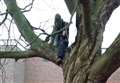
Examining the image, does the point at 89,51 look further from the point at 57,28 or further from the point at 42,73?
the point at 42,73

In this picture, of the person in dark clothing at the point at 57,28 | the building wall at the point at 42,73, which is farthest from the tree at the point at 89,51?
the building wall at the point at 42,73

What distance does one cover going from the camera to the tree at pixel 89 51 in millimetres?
4809

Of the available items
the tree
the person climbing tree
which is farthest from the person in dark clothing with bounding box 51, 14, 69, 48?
the tree

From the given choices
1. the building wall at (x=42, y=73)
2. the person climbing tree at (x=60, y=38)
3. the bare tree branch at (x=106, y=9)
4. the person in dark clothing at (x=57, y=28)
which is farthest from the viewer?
the building wall at (x=42, y=73)

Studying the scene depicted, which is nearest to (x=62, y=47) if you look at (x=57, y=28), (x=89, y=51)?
(x=57, y=28)

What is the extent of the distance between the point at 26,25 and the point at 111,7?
4.80ft

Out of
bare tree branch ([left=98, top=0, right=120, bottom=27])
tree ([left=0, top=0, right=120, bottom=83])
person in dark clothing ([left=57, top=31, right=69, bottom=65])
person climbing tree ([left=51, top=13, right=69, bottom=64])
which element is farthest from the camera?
person climbing tree ([left=51, top=13, right=69, bottom=64])

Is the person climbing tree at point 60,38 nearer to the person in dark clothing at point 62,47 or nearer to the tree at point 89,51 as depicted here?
the person in dark clothing at point 62,47

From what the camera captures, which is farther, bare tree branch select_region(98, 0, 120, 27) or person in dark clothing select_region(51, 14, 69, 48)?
person in dark clothing select_region(51, 14, 69, 48)

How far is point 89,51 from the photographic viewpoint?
16.8 ft

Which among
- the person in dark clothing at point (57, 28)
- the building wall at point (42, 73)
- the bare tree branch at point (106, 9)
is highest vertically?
the bare tree branch at point (106, 9)

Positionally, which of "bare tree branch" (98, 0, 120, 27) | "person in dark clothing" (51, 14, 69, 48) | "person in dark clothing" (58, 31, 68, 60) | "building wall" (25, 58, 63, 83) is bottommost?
"building wall" (25, 58, 63, 83)

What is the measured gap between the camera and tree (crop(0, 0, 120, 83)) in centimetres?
481

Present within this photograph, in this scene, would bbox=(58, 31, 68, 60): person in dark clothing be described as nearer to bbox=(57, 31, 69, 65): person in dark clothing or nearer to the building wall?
bbox=(57, 31, 69, 65): person in dark clothing
